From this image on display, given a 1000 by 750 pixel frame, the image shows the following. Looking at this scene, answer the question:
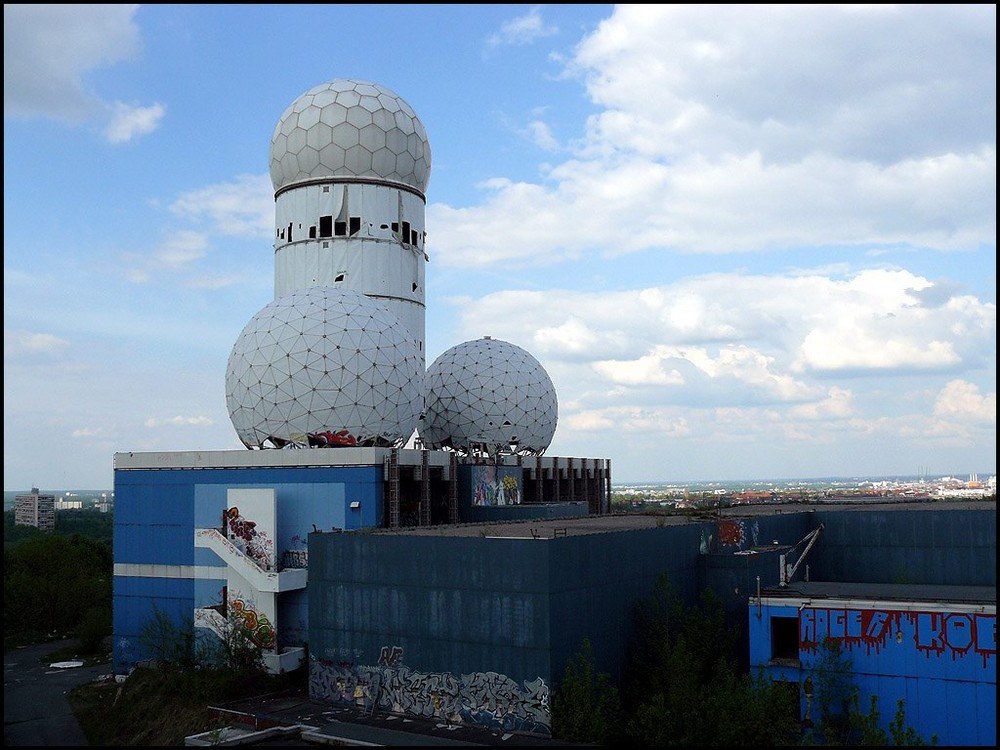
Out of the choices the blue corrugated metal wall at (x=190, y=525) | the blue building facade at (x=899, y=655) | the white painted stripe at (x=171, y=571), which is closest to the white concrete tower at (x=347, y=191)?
the blue corrugated metal wall at (x=190, y=525)

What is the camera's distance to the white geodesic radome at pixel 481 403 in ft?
183

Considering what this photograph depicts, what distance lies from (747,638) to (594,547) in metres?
7.83

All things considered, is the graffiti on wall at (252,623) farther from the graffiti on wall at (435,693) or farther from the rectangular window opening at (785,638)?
the rectangular window opening at (785,638)

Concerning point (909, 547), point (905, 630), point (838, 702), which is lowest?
point (838, 702)

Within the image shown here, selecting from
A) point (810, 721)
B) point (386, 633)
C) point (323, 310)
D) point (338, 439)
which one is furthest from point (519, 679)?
point (323, 310)

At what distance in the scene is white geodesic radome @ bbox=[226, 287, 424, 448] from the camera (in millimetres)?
42094

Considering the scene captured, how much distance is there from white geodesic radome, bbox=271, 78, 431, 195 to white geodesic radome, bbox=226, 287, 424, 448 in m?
11.2

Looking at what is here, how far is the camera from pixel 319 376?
1652 inches

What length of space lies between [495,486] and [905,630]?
24997 mm

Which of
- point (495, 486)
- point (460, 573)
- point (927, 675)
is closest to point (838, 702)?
point (927, 675)

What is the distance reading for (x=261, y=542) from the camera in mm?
37906

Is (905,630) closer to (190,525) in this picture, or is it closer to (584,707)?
(584,707)

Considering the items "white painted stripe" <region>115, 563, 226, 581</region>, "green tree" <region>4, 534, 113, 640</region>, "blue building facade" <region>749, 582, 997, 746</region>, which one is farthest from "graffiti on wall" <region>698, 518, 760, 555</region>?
"green tree" <region>4, 534, 113, 640</region>

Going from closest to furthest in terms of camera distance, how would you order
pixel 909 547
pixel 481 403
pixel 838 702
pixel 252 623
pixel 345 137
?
pixel 838 702 → pixel 252 623 → pixel 909 547 → pixel 345 137 → pixel 481 403
